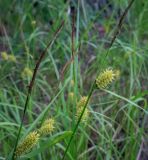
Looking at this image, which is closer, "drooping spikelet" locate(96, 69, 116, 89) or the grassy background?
→ "drooping spikelet" locate(96, 69, 116, 89)

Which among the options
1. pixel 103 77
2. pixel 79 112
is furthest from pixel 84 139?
pixel 103 77

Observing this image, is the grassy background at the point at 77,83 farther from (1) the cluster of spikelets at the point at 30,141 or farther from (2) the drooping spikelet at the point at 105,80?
(2) the drooping spikelet at the point at 105,80

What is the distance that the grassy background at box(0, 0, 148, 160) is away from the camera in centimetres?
145

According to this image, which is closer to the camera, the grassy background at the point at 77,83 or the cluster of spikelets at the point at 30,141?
the cluster of spikelets at the point at 30,141

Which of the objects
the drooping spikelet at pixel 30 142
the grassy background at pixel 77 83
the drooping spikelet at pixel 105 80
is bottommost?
the grassy background at pixel 77 83

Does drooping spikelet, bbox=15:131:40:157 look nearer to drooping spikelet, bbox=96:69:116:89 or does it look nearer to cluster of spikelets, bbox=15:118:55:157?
cluster of spikelets, bbox=15:118:55:157

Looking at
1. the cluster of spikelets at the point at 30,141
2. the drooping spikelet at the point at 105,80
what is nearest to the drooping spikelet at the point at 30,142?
the cluster of spikelets at the point at 30,141

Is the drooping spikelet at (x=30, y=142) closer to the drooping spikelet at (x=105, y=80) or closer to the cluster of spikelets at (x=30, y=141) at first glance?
the cluster of spikelets at (x=30, y=141)

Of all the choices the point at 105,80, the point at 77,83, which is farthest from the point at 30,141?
the point at 77,83

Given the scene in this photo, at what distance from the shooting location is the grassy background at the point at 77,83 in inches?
57.1

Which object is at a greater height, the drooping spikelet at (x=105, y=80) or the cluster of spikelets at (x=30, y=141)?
the drooping spikelet at (x=105, y=80)

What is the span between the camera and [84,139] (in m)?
1.58

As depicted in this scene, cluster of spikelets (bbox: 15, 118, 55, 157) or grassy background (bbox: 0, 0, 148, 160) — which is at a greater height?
cluster of spikelets (bbox: 15, 118, 55, 157)

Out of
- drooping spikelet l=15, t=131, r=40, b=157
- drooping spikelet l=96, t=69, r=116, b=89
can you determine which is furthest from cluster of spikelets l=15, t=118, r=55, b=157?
drooping spikelet l=96, t=69, r=116, b=89
